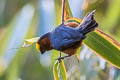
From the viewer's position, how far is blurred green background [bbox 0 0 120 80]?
146cm

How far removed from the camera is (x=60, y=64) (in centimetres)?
89

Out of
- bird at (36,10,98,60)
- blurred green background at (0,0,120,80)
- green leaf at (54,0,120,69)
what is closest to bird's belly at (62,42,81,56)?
bird at (36,10,98,60)

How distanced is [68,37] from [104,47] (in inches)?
8.1

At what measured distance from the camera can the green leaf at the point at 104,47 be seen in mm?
947

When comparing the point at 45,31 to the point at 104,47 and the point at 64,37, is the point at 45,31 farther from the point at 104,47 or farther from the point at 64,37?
the point at 64,37

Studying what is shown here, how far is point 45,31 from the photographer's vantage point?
4.91 ft

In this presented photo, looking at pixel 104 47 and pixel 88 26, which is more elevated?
pixel 88 26

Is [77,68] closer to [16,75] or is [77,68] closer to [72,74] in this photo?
[72,74]

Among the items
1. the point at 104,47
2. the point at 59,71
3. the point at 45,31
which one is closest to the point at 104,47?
the point at 104,47

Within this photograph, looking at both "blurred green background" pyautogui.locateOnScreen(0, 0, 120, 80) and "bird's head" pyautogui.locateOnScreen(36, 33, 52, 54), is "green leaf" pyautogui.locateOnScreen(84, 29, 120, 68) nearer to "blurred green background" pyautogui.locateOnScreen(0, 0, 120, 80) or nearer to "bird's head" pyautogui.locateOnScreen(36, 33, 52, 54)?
"bird's head" pyautogui.locateOnScreen(36, 33, 52, 54)

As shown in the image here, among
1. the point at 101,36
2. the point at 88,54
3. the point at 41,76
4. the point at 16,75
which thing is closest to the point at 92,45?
the point at 101,36

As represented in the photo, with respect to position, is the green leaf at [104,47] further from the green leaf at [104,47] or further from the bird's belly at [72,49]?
the bird's belly at [72,49]

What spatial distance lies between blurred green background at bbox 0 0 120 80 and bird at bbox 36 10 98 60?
1.88ft

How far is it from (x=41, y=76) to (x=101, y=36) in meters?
0.95
